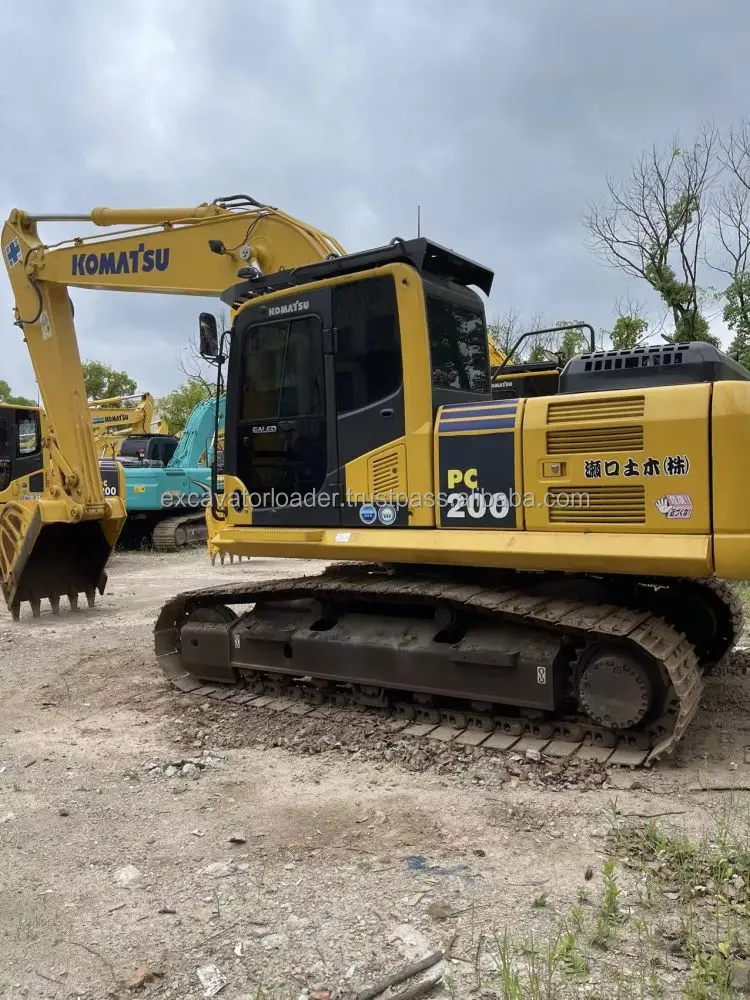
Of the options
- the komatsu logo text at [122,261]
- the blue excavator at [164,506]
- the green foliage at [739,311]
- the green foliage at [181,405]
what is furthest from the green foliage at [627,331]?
the green foliage at [181,405]

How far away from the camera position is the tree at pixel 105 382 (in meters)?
50.1

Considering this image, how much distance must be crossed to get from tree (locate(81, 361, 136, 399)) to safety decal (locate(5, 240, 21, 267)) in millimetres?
42908

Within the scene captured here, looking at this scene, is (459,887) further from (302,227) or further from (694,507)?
(302,227)

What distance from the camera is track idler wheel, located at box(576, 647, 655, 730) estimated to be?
4.26 metres

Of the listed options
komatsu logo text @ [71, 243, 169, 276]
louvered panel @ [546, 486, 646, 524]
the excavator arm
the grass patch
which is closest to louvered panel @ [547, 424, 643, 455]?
louvered panel @ [546, 486, 646, 524]

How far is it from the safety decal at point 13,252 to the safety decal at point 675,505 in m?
7.34

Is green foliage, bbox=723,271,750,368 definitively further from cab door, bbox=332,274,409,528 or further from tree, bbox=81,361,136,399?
tree, bbox=81,361,136,399

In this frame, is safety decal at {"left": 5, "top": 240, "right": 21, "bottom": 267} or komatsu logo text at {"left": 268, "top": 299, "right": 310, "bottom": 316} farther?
safety decal at {"left": 5, "top": 240, "right": 21, "bottom": 267}

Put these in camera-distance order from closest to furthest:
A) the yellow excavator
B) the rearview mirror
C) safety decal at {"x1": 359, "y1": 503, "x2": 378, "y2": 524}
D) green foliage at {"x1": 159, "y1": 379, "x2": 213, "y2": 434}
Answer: safety decal at {"x1": 359, "y1": 503, "x2": 378, "y2": 524} < the rearview mirror < the yellow excavator < green foliage at {"x1": 159, "y1": 379, "x2": 213, "y2": 434}

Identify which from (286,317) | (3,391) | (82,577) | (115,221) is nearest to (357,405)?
(286,317)

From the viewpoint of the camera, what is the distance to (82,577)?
9.68m

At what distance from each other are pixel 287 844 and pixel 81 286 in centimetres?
636

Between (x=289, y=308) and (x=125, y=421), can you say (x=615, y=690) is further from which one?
(x=125, y=421)

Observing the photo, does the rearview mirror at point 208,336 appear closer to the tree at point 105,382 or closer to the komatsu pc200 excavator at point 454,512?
the komatsu pc200 excavator at point 454,512
